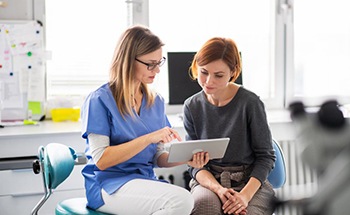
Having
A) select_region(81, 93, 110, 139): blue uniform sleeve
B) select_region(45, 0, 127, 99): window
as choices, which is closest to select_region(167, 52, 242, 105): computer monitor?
select_region(45, 0, 127, 99): window

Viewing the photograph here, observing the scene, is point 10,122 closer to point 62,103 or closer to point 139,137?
point 62,103

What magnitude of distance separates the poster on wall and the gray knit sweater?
116 cm

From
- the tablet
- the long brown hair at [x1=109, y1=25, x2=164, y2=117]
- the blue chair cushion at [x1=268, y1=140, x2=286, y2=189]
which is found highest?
the long brown hair at [x1=109, y1=25, x2=164, y2=117]

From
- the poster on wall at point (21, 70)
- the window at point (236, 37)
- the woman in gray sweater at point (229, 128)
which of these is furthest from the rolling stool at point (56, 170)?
the window at point (236, 37)

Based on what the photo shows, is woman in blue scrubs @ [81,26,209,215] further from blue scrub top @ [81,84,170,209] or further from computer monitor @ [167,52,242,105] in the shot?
computer monitor @ [167,52,242,105]

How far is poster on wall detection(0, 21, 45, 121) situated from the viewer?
2607 millimetres

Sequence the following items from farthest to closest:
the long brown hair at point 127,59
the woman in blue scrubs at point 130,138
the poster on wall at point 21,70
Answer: the poster on wall at point 21,70 → the long brown hair at point 127,59 → the woman in blue scrubs at point 130,138

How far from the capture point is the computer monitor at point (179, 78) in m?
2.71

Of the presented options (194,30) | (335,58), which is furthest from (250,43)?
(335,58)

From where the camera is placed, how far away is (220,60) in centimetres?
186

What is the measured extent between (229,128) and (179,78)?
905mm

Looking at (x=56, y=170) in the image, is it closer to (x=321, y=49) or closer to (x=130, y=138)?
(x=130, y=138)

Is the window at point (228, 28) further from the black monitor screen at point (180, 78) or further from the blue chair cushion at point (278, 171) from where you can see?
the blue chair cushion at point (278, 171)

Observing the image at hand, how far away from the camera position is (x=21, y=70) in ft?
8.66
